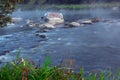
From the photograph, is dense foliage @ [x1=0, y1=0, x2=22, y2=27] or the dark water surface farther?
the dark water surface

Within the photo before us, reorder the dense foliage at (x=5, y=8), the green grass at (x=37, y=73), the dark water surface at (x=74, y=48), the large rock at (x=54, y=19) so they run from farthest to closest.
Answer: the large rock at (x=54, y=19) → the dark water surface at (x=74, y=48) → the dense foliage at (x=5, y=8) → the green grass at (x=37, y=73)

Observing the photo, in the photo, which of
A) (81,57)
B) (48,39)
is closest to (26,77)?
(81,57)

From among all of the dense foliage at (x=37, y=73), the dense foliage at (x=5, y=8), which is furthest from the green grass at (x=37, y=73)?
the dense foliage at (x=5, y=8)

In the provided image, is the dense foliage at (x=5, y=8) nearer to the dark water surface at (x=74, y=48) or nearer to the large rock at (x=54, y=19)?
the dark water surface at (x=74, y=48)

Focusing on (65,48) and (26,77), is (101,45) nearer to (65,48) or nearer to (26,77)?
(65,48)

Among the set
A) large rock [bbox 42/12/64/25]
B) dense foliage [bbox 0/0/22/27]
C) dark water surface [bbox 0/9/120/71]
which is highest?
dense foliage [bbox 0/0/22/27]

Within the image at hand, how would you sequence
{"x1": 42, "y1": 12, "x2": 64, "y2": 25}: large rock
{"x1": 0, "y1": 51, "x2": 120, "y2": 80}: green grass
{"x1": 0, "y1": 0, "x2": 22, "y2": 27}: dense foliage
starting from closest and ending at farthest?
{"x1": 0, "y1": 51, "x2": 120, "y2": 80}: green grass, {"x1": 0, "y1": 0, "x2": 22, "y2": 27}: dense foliage, {"x1": 42, "y1": 12, "x2": 64, "y2": 25}: large rock

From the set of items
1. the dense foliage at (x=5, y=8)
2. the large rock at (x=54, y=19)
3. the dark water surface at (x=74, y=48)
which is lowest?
the large rock at (x=54, y=19)

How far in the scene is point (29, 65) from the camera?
25.1 feet

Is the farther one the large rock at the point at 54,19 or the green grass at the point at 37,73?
the large rock at the point at 54,19

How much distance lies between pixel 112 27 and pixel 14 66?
3768 cm

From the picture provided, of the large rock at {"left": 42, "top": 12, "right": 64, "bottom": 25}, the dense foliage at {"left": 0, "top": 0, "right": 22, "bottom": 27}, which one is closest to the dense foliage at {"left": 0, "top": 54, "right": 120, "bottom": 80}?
the dense foliage at {"left": 0, "top": 0, "right": 22, "bottom": 27}

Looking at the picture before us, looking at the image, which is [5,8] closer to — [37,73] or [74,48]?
[37,73]

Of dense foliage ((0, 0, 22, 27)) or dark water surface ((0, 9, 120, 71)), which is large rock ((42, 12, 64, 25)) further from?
dense foliage ((0, 0, 22, 27))
